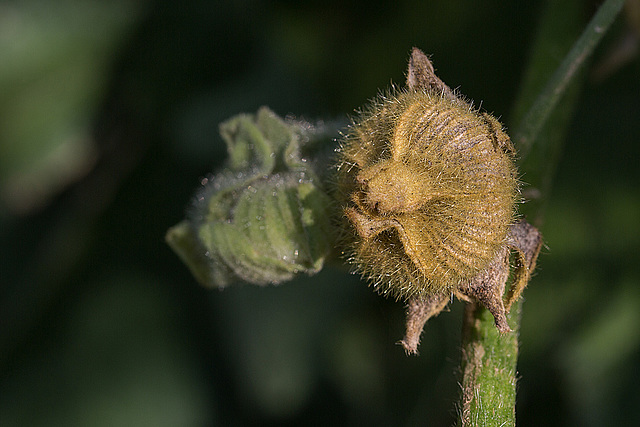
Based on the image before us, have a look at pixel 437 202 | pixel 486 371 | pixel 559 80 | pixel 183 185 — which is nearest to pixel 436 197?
pixel 437 202


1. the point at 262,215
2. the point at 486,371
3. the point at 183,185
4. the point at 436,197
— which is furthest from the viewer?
the point at 183,185

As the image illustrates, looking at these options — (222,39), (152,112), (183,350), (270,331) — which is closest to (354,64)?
(222,39)

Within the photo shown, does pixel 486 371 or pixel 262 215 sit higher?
pixel 262 215

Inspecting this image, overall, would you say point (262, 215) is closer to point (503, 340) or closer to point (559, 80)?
point (503, 340)

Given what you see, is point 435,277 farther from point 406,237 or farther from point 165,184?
point 165,184

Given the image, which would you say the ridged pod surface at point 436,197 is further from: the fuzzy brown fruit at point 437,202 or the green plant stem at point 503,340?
the green plant stem at point 503,340
